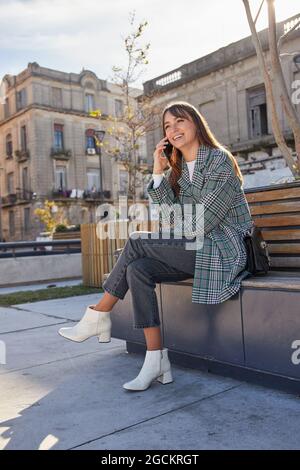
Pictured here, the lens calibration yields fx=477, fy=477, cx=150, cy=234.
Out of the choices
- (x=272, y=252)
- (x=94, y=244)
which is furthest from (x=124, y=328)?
(x=94, y=244)

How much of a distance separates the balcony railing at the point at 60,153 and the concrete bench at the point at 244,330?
126 ft

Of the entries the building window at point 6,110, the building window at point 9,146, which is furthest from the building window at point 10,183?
the building window at point 6,110

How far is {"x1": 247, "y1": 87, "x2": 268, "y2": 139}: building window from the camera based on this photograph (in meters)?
21.4

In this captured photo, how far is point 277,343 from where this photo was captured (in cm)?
254

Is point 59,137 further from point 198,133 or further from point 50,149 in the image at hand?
point 198,133

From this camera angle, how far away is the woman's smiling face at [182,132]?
3055 millimetres

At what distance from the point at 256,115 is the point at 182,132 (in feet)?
64.6

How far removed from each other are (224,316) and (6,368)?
1706 millimetres

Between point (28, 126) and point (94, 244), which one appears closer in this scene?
point (94, 244)

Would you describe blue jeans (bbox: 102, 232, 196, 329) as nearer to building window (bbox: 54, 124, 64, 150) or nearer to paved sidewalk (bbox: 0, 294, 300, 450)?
paved sidewalk (bbox: 0, 294, 300, 450)

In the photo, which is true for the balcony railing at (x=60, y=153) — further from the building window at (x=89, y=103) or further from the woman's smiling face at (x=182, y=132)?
the woman's smiling face at (x=182, y=132)

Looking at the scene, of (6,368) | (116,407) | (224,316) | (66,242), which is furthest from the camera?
(66,242)
